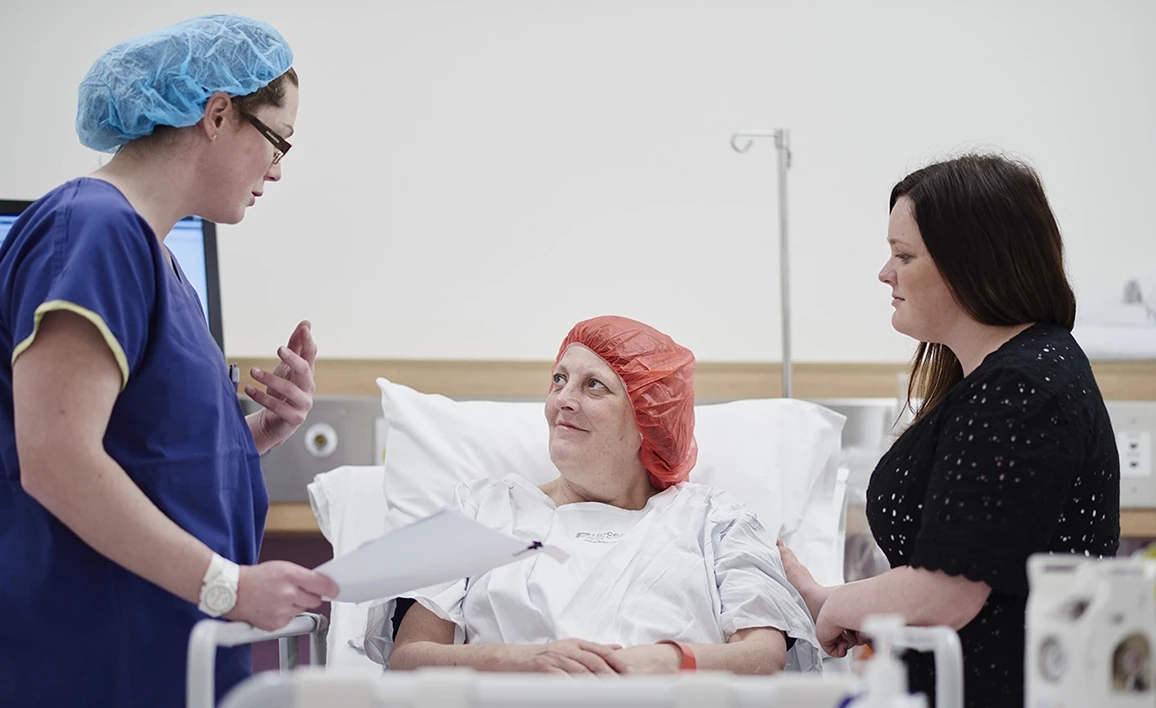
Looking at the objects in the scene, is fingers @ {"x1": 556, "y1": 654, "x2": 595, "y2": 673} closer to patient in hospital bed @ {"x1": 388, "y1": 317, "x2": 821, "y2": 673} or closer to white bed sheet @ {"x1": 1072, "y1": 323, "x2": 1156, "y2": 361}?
patient in hospital bed @ {"x1": 388, "y1": 317, "x2": 821, "y2": 673}

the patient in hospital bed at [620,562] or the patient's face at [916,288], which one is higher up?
the patient's face at [916,288]

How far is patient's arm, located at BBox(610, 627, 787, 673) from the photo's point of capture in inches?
71.2

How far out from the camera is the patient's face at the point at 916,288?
1.72 m

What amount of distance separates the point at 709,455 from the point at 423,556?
46.7 inches

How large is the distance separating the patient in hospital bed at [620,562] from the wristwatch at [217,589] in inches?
23.0

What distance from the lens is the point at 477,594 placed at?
200 cm

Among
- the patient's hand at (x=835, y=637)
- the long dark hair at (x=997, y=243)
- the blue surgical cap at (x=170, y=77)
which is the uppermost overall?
the blue surgical cap at (x=170, y=77)

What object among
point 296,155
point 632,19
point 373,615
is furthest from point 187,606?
point 632,19

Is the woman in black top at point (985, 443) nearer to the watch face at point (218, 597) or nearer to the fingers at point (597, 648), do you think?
the fingers at point (597, 648)

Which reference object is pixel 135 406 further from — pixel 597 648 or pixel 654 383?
pixel 654 383

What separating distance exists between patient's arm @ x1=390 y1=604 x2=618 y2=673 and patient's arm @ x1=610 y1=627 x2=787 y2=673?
42 millimetres

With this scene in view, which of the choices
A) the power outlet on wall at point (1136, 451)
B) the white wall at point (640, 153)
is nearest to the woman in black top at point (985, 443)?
the white wall at point (640, 153)

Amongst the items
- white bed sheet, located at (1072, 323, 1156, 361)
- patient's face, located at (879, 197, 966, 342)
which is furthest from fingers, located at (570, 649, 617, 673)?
white bed sheet, located at (1072, 323, 1156, 361)

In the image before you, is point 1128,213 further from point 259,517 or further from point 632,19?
point 259,517
